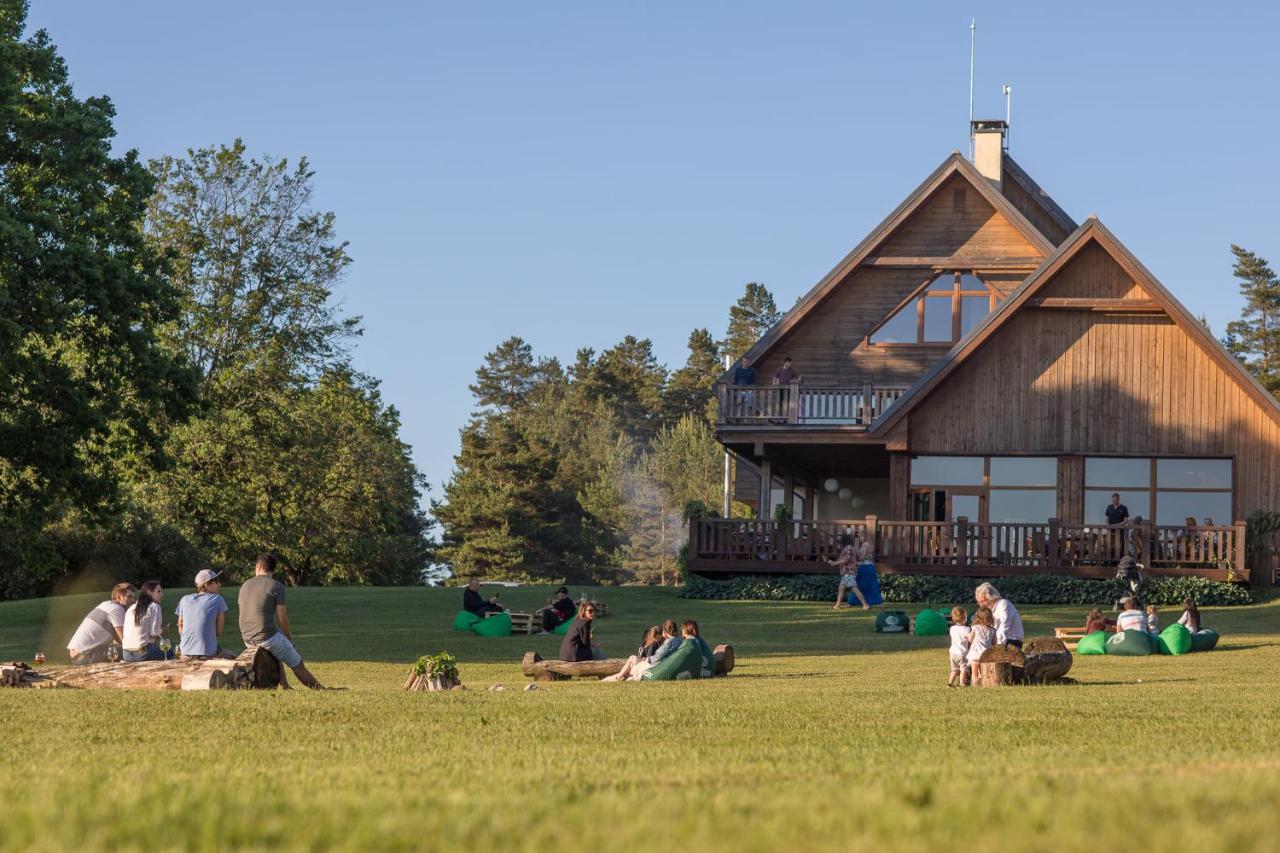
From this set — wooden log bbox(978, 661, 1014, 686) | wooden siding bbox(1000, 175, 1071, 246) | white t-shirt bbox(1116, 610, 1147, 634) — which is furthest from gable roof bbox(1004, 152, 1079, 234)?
wooden log bbox(978, 661, 1014, 686)

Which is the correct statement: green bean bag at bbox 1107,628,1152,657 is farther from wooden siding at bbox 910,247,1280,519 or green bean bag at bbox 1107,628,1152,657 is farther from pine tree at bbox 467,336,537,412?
pine tree at bbox 467,336,537,412

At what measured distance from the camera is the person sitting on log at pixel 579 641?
20359mm

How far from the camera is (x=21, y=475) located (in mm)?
28781

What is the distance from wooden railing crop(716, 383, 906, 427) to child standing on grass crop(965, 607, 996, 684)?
20228mm

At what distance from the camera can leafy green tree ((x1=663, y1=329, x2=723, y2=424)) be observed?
350ft

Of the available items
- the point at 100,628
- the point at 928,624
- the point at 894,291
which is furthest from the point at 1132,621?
the point at 894,291

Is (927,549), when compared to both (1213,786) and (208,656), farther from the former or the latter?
(1213,786)

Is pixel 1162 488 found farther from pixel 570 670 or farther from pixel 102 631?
pixel 102 631

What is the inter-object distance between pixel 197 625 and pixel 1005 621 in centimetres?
915

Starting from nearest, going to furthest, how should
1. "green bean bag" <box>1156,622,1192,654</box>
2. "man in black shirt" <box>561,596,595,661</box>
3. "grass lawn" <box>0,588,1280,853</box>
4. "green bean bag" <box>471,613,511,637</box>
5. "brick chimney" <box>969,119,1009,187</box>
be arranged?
"grass lawn" <box>0,588,1280,853</box> → "man in black shirt" <box>561,596,595,661</box> → "green bean bag" <box>1156,622,1192,654</box> → "green bean bag" <box>471,613,511,637</box> → "brick chimney" <box>969,119,1009,187</box>

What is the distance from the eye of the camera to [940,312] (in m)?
41.9

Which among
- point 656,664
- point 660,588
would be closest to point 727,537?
point 660,588

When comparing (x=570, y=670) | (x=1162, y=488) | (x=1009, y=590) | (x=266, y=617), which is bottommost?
(x=570, y=670)

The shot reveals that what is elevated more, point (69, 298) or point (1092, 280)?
point (1092, 280)
